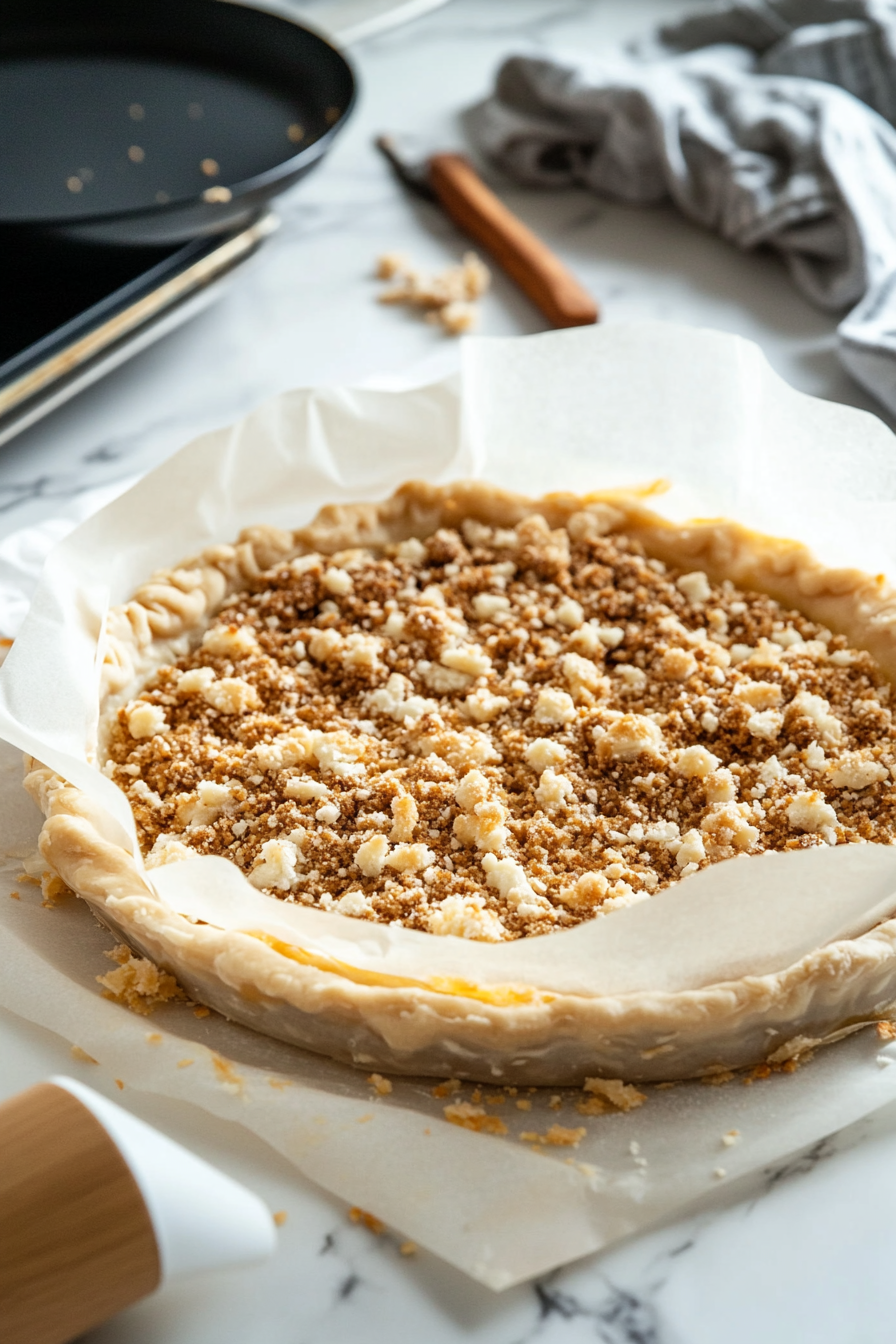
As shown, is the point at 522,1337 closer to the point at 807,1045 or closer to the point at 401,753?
the point at 807,1045

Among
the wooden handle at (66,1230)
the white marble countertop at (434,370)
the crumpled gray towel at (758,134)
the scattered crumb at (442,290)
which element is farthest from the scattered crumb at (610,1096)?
the scattered crumb at (442,290)

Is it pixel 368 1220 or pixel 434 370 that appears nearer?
pixel 368 1220

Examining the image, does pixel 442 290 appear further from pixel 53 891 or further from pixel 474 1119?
pixel 474 1119

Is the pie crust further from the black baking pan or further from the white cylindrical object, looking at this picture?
the black baking pan

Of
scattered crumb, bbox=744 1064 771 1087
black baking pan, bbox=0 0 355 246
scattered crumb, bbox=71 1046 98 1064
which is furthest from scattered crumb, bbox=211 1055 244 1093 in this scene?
black baking pan, bbox=0 0 355 246

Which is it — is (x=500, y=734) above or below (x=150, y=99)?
below

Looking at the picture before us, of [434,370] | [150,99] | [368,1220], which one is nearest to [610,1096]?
[368,1220]

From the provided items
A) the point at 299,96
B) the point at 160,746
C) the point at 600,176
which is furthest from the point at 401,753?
the point at 600,176
